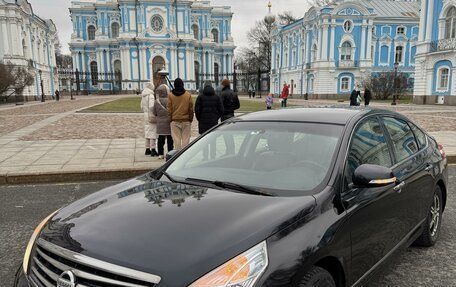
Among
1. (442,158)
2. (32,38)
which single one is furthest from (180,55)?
(442,158)

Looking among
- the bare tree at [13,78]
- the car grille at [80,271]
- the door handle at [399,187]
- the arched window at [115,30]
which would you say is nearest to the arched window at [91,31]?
the arched window at [115,30]

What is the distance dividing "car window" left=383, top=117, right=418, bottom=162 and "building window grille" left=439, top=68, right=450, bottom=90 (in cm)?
3695

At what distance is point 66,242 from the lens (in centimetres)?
230

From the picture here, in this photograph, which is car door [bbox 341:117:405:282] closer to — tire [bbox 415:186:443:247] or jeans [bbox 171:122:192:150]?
tire [bbox 415:186:443:247]

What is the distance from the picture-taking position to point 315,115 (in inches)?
141

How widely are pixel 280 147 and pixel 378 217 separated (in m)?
0.97

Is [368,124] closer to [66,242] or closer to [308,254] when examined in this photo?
[308,254]

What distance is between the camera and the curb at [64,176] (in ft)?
24.5

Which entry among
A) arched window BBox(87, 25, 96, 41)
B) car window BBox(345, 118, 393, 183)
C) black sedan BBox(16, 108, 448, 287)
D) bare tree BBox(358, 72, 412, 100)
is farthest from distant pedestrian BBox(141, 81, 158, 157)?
arched window BBox(87, 25, 96, 41)

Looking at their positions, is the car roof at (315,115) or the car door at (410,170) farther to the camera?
the car door at (410,170)

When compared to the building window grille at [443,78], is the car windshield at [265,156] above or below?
below

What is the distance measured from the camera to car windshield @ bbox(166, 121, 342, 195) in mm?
3002

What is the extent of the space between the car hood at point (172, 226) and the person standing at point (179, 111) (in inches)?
219

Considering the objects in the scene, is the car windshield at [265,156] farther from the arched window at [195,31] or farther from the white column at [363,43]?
the arched window at [195,31]
